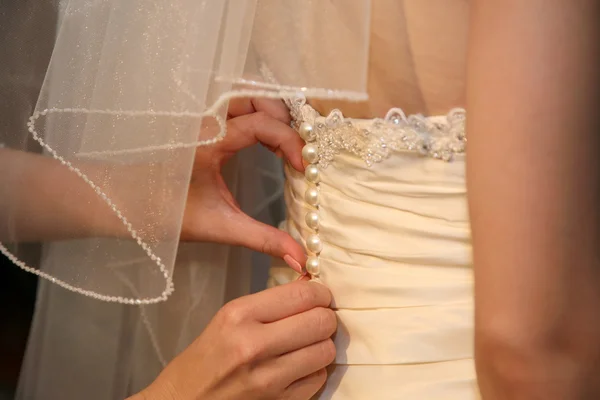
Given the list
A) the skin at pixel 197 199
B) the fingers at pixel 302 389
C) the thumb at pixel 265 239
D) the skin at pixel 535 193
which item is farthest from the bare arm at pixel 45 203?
the skin at pixel 535 193

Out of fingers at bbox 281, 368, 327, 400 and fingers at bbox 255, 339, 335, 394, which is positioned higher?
fingers at bbox 255, 339, 335, 394

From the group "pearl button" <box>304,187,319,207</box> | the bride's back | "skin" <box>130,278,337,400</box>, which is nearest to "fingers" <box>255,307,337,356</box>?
"skin" <box>130,278,337,400</box>

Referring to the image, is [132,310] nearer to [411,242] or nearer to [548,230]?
[411,242]

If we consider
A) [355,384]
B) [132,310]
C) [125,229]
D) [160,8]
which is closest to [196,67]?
[160,8]

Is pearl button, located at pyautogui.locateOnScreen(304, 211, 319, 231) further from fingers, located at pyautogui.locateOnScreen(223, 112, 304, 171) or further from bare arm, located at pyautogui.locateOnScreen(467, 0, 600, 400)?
bare arm, located at pyautogui.locateOnScreen(467, 0, 600, 400)

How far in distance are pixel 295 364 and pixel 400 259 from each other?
150 mm

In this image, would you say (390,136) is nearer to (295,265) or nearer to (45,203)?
(295,265)

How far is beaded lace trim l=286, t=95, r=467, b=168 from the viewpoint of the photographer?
21.5 inches

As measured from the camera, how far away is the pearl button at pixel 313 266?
64 centimetres

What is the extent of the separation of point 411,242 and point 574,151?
20 cm

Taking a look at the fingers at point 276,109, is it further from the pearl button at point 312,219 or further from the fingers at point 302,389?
the fingers at point 302,389

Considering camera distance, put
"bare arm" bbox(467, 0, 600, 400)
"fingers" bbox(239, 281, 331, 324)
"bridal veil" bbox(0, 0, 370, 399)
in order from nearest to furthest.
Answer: "bare arm" bbox(467, 0, 600, 400) < "bridal veil" bbox(0, 0, 370, 399) < "fingers" bbox(239, 281, 331, 324)

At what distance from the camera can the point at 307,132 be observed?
0.62m

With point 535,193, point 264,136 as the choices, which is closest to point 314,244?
point 264,136
